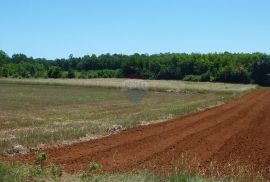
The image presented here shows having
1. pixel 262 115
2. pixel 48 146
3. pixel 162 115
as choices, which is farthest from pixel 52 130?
pixel 262 115

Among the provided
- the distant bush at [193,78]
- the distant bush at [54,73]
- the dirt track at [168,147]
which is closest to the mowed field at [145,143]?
the dirt track at [168,147]

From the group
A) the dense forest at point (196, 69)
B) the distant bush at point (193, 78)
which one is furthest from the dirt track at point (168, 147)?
the distant bush at point (193, 78)

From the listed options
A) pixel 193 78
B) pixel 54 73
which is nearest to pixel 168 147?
pixel 193 78

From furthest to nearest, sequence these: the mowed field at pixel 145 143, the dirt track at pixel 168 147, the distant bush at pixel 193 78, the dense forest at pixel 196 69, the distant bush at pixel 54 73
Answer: the distant bush at pixel 54 73 → the distant bush at pixel 193 78 → the dense forest at pixel 196 69 → the dirt track at pixel 168 147 → the mowed field at pixel 145 143

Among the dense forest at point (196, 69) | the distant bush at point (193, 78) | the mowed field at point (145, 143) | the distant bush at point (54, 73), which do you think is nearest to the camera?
the mowed field at point (145, 143)

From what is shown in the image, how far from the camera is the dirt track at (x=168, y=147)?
15.5 metres

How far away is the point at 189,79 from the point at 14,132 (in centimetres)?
10605

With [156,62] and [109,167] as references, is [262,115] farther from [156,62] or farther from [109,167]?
[156,62]

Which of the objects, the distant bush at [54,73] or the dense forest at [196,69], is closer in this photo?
the dense forest at [196,69]

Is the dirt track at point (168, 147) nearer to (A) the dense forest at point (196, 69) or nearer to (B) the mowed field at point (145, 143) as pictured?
(B) the mowed field at point (145, 143)

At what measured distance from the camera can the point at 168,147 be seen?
18.8m

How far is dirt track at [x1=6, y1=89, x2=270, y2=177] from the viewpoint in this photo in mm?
15531

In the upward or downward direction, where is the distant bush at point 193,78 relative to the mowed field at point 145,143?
downward

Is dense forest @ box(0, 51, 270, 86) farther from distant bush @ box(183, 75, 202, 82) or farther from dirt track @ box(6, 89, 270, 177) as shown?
dirt track @ box(6, 89, 270, 177)
